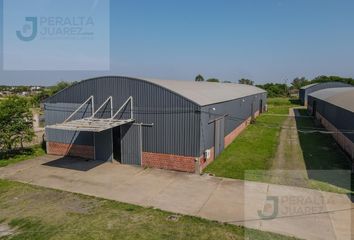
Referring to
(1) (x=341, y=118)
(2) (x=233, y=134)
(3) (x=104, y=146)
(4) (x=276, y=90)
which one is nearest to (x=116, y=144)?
(3) (x=104, y=146)

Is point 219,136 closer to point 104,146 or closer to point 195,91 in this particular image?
point 195,91

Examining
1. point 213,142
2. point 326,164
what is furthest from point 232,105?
point 326,164

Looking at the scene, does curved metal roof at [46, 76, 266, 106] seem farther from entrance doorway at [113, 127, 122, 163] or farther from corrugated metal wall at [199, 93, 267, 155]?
entrance doorway at [113, 127, 122, 163]

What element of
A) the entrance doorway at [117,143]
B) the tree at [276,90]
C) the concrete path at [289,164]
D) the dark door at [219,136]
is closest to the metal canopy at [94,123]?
the entrance doorway at [117,143]

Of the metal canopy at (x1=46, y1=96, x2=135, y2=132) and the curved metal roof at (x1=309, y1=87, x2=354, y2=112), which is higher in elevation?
the curved metal roof at (x1=309, y1=87, x2=354, y2=112)

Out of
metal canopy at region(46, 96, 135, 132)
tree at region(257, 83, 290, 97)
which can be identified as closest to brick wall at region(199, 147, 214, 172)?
metal canopy at region(46, 96, 135, 132)

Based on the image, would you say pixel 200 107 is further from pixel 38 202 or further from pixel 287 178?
pixel 38 202
